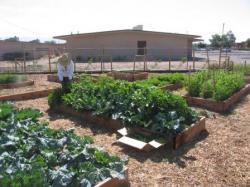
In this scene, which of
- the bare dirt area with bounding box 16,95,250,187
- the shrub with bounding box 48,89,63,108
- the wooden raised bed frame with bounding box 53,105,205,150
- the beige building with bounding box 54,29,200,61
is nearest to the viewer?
the bare dirt area with bounding box 16,95,250,187

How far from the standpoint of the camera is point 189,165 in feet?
15.1

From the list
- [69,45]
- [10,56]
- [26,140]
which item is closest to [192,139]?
[26,140]

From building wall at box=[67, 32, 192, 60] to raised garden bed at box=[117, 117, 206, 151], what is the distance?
72.1 ft

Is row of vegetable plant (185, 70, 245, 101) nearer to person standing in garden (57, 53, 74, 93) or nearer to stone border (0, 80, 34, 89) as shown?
person standing in garden (57, 53, 74, 93)

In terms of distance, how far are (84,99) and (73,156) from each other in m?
3.21

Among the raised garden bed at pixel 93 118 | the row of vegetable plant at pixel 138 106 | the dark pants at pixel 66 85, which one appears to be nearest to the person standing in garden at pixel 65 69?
the dark pants at pixel 66 85

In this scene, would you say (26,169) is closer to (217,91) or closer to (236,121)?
(236,121)

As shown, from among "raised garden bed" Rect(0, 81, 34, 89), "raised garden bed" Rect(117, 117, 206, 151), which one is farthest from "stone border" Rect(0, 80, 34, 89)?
"raised garden bed" Rect(117, 117, 206, 151)

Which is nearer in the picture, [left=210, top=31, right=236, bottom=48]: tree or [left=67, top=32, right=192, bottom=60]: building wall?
[left=210, top=31, right=236, bottom=48]: tree

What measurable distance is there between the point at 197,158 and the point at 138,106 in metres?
1.58

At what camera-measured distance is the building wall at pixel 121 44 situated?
91.0 feet

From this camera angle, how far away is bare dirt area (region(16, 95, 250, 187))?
416 cm

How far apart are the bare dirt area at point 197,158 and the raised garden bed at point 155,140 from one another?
0.12 m

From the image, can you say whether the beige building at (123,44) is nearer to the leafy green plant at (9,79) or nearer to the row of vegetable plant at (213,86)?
the leafy green plant at (9,79)
